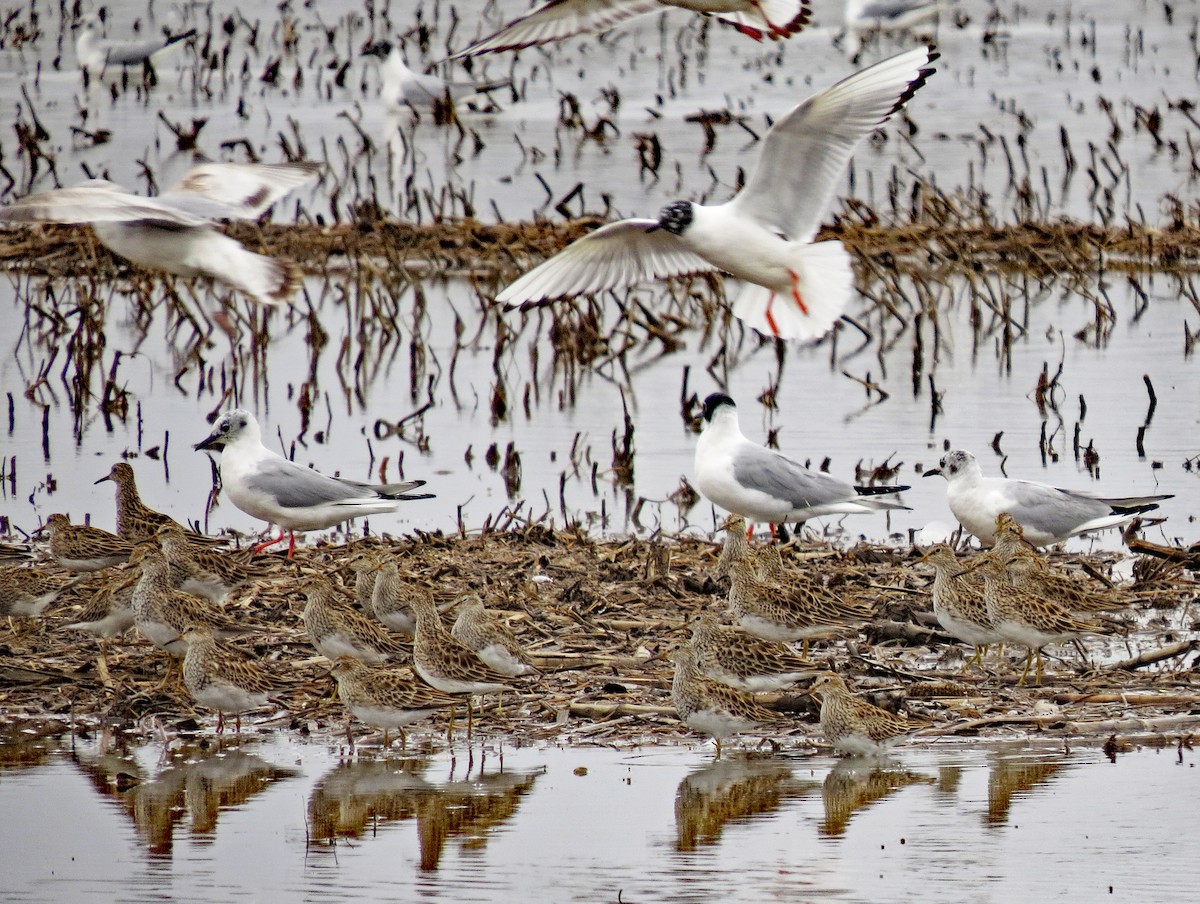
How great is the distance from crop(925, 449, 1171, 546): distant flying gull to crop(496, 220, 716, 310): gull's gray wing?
94.8 inches

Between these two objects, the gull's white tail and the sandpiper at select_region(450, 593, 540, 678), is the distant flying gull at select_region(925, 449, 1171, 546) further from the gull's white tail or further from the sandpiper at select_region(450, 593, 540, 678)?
the sandpiper at select_region(450, 593, 540, 678)

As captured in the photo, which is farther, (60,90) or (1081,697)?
(60,90)

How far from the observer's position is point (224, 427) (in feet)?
34.1

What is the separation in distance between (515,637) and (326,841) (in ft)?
6.87

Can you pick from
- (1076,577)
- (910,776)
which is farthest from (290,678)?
(1076,577)

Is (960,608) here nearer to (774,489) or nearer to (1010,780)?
(1010,780)

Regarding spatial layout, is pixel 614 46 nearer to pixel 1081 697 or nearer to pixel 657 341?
pixel 657 341

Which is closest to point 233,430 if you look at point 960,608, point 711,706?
point 960,608

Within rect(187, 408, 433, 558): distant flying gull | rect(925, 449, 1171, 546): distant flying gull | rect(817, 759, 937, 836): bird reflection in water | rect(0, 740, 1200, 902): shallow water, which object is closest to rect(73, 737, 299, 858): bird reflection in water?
rect(0, 740, 1200, 902): shallow water

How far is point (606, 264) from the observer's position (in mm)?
11492

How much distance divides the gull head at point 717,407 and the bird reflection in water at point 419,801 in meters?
4.11

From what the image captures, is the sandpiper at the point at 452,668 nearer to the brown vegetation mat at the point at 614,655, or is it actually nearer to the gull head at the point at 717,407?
the brown vegetation mat at the point at 614,655

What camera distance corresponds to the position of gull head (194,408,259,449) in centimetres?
1030

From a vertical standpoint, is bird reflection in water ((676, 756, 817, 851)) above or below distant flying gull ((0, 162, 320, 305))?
below
